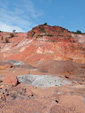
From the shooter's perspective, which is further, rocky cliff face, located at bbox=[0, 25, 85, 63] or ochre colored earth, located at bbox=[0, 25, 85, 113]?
rocky cliff face, located at bbox=[0, 25, 85, 63]

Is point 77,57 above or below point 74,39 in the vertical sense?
below

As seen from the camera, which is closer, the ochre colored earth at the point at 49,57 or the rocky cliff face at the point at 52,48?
the ochre colored earth at the point at 49,57

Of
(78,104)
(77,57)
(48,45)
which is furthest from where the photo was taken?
(48,45)

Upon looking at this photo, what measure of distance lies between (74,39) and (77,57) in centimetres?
626

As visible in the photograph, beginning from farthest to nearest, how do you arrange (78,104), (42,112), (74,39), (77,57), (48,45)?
(74,39) → (48,45) → (77,57) → (78,104) → (42,112)

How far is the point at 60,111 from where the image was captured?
395 centimetres

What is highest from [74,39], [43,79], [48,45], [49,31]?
[49,31]

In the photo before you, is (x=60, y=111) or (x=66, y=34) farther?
(x=66, y=34)

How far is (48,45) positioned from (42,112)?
69.7 ft

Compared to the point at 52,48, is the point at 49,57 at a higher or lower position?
lower

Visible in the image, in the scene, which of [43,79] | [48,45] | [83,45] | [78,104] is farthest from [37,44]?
[78,104]

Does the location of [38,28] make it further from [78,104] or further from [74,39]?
[78,104]

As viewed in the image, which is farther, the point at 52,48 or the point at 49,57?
the point at 52,48

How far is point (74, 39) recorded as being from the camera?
2745cm
